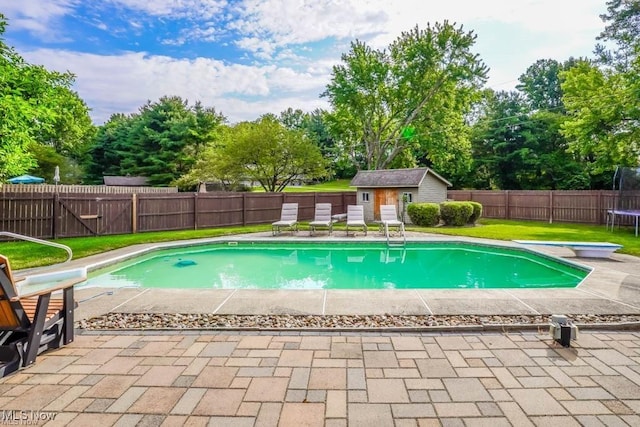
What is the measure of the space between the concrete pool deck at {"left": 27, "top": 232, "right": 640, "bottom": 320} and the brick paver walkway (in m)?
0.74

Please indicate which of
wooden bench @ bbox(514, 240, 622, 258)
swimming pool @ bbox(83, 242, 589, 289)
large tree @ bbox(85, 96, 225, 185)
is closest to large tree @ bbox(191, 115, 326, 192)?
large tree @ bbox(85, 96, 225, 185)

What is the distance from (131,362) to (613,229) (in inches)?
646

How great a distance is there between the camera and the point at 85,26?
446 inches

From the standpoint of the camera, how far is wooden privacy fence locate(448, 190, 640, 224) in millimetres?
15117

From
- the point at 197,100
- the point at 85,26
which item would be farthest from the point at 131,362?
the point at 197,100

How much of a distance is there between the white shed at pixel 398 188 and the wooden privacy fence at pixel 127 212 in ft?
12.4

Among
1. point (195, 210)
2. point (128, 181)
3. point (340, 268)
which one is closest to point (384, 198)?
point (195, 210)

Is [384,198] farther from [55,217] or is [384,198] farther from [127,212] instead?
[55,217]

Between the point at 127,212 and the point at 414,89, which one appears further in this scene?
the point at 414,89

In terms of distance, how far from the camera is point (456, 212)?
15047mm

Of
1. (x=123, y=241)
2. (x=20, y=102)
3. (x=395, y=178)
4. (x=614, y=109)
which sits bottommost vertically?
(x=123, y=241)

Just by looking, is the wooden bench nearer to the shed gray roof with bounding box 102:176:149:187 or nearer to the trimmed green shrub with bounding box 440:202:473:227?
the trimmed green shrub with bounding box 440:202:473:227

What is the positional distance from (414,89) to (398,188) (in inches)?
395

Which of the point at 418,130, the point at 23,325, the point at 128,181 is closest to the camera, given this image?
the point at 23,325
